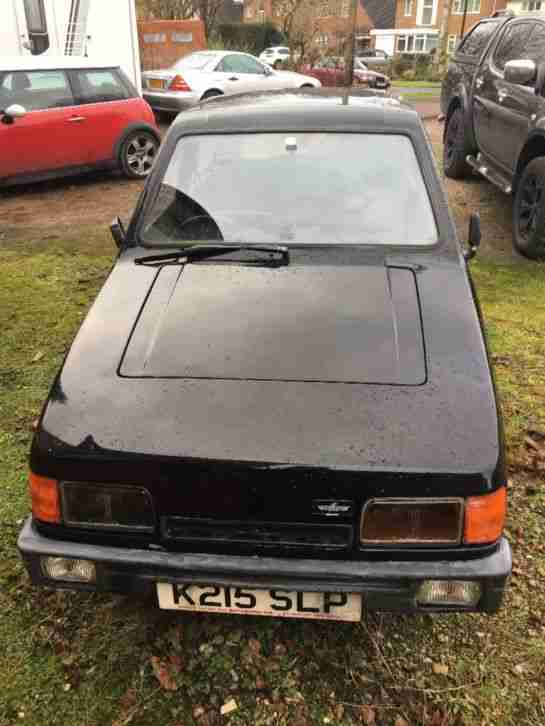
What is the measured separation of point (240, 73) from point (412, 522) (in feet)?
46.5

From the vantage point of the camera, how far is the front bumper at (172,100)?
44.3ft

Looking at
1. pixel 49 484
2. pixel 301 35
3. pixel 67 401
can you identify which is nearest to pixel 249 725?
pixel 49 484

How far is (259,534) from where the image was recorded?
2033 millimetres

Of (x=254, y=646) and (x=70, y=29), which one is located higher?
(x=70, y=29)

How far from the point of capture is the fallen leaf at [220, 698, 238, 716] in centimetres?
227

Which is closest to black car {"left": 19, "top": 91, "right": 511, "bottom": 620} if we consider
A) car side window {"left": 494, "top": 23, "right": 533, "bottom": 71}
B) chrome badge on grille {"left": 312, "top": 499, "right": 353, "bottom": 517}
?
chrome badge on grille {"left": 312, "top": 499, "right": 353, "bottom": 517}

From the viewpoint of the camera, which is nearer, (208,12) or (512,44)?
(512,44)

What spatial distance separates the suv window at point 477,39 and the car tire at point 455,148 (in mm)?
703

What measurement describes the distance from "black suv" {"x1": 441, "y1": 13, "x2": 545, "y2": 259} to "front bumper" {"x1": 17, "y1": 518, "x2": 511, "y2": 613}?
14.9 feet

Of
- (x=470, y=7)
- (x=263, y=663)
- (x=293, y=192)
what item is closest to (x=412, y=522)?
(x=263, y=663)

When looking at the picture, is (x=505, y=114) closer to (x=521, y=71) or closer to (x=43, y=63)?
(x=521, y=71)

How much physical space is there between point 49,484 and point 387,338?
1229mm

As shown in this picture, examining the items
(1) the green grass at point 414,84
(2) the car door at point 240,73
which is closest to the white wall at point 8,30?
(2) the car door at point 240,73

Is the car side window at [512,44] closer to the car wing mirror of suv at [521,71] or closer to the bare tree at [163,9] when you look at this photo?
the car wing mirror of suv at [521,71]
